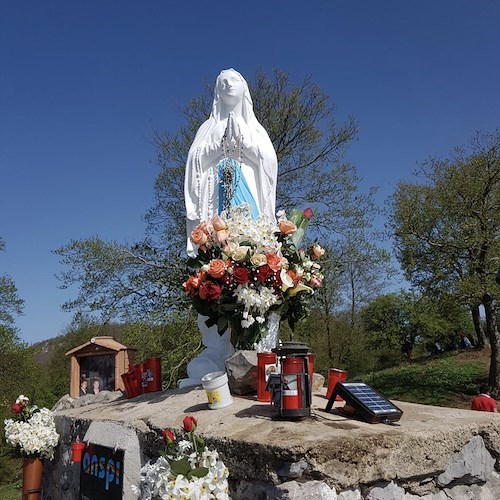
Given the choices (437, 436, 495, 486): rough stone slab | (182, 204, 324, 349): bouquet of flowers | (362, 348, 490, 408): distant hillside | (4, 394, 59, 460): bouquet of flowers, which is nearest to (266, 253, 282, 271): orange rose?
(182, 204, 324, 349): bouquet of flowers

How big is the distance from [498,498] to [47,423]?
12.8 feet

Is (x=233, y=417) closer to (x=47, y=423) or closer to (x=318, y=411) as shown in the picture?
(x=318, y=411)

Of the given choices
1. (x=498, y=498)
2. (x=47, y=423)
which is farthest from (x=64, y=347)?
(x=498, y=498)

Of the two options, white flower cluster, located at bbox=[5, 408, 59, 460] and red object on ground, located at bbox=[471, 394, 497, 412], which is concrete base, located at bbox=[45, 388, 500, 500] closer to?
white flower cluster, located at bbox=[5, 408, 59, 460]

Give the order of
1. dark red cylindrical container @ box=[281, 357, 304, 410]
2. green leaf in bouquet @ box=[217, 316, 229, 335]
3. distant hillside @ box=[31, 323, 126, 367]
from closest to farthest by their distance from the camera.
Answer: dark red cylindrical container @ box=[281, 357, 304, 410] → green leaf in bouquet @ box=[217, 316, 229, 335] → distant hillside @ box=[31, 323, 126, 367]

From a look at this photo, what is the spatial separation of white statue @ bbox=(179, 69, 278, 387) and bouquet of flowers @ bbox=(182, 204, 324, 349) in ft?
2.72

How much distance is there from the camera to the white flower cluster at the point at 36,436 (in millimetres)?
5051

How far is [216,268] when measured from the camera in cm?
423

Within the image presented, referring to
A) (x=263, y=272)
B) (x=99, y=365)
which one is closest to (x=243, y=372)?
(x=263, y=272)

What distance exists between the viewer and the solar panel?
3.29m

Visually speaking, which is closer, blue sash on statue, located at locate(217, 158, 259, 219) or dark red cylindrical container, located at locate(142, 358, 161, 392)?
dark red cylindrical container, located at locate(142, 358, 161, 392)

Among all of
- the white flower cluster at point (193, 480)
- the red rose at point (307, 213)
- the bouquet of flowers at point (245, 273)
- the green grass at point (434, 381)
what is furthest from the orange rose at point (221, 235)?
the green grass at point (434, 381)

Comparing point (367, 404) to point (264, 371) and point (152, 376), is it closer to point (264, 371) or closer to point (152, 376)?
point (264, 371)

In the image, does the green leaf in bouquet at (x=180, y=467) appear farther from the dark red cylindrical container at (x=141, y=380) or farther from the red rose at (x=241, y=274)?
the dark red cylindrical container at (x=141, y=380)
